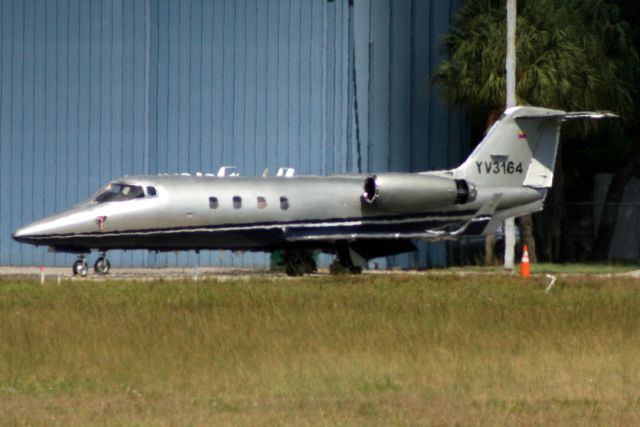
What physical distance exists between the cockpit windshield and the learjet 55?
22mm

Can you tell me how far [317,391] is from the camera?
14.9 metres

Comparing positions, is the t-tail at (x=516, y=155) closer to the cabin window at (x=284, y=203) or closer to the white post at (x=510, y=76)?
the white post at (x=510, y=76)

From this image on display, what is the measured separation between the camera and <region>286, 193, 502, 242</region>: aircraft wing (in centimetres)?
3538

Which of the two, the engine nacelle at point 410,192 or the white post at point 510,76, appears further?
the white post at point 510,76

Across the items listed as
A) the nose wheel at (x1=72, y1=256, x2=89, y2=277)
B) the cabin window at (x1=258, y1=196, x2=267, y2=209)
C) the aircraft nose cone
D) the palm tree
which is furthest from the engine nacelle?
the aircraft nose cone

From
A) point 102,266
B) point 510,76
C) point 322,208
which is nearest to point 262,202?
point 322,208

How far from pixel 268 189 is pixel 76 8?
11.0 meters

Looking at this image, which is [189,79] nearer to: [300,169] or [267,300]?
[300,169]

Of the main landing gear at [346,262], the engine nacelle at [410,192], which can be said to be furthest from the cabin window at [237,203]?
the engine nacelle at [410,192]

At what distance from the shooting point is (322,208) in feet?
117

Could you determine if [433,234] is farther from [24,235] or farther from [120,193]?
[24,235]

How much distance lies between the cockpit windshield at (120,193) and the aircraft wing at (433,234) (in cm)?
392

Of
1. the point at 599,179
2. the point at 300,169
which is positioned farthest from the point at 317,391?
the point at 599,179

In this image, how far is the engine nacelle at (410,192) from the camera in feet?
116
